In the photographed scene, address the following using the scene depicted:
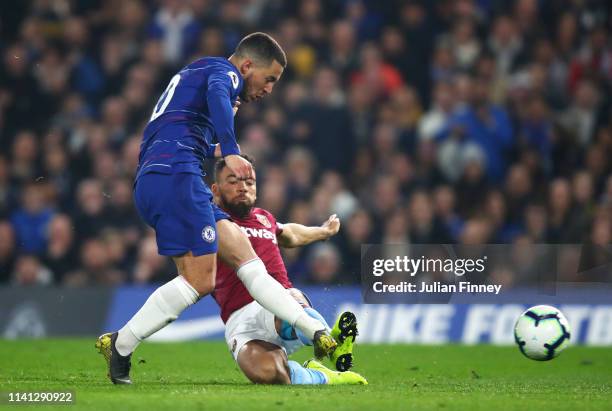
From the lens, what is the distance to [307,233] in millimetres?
7152

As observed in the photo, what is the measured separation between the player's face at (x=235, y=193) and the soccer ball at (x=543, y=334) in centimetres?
185

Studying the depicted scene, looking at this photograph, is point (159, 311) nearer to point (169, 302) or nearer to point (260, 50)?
point (169, 302)

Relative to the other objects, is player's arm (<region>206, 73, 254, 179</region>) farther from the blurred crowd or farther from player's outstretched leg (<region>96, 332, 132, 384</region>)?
the blurred crowd

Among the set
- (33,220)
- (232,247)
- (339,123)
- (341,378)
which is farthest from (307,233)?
(33,220)

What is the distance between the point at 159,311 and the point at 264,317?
2.47 ft

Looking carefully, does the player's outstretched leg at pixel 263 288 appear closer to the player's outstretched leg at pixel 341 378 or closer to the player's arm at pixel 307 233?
the player's outstretched leg at pixel 341 378

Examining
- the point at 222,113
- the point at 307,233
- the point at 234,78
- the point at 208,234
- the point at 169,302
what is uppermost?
the point at 234,78

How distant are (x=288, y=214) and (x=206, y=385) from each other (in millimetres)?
5305

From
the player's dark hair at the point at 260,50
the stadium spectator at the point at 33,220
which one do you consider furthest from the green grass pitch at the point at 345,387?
the player's dark hair at the point at 260,50

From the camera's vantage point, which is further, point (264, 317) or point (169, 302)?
point (264, 317)

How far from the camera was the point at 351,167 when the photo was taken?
12.2 meters

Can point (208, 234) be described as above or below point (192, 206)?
below

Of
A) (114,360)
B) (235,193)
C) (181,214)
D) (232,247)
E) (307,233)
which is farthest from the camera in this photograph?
(307,233)

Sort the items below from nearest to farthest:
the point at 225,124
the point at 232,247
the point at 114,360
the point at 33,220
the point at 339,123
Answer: the point at 225,124 → the point at 114,360 → the point at 232,247 → the point at 33,220 → the point at 339,123
